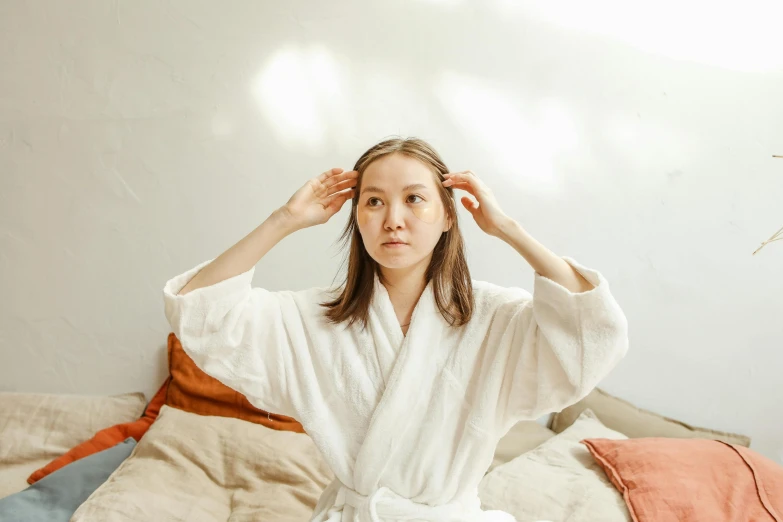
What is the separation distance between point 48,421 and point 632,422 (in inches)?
74.8

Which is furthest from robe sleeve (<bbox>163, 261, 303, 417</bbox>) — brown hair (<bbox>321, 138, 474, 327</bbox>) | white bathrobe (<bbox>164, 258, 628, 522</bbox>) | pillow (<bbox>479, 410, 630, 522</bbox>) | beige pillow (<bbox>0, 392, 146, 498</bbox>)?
beige pillow (<bbox>0, 392, 146, 498</bbox>)

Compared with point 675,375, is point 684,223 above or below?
above

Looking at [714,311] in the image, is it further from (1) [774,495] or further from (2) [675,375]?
(1) [774,495]

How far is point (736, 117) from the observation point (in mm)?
2020

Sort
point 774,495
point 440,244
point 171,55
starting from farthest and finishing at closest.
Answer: point 171,55, point 774,495, point 440,244

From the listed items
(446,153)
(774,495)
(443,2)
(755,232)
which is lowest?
(774,495)

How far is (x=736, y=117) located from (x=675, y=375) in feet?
2.89

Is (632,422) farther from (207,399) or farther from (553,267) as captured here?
(207,399)

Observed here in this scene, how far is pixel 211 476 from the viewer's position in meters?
1.70

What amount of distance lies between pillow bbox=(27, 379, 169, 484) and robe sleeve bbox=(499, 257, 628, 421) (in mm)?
1344

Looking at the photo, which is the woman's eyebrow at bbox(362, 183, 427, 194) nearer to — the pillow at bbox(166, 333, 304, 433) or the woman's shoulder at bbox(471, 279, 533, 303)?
the woman's shoulder at bbox(471, 279, 533, 303)

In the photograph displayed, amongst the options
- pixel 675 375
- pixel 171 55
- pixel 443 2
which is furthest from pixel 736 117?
pixel 171 55

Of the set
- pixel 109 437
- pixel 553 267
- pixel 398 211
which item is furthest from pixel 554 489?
pixel 109 437

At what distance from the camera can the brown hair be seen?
116 cm
